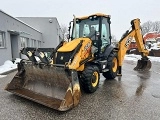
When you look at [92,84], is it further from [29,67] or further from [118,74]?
[118,74]

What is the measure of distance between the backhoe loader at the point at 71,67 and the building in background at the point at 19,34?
28.0 feet

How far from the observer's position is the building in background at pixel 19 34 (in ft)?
46.7

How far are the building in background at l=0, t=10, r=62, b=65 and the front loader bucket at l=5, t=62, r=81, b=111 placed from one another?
8.52 metres

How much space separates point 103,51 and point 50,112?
11.9 feet

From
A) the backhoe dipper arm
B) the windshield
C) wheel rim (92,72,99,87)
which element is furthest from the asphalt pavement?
the backhoe dipper arm

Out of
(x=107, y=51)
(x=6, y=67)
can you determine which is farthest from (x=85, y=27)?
(x=6, y=67)

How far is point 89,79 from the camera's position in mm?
5625

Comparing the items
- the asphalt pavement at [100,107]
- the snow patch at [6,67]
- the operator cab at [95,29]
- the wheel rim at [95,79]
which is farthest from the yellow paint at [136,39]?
the snow patch at [6,67]

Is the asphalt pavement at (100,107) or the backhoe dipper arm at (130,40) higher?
the backhoe dipper arm at (130,40)

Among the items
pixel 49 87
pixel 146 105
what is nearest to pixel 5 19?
pixel 49 87

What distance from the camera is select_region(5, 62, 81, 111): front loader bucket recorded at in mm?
4507

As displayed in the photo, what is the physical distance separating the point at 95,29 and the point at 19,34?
12.7 metres

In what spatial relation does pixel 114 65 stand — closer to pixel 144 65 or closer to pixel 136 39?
pixel 136 39

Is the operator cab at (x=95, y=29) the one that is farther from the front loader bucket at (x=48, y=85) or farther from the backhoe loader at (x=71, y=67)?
the front loader bucket at (x=48, y=85)
